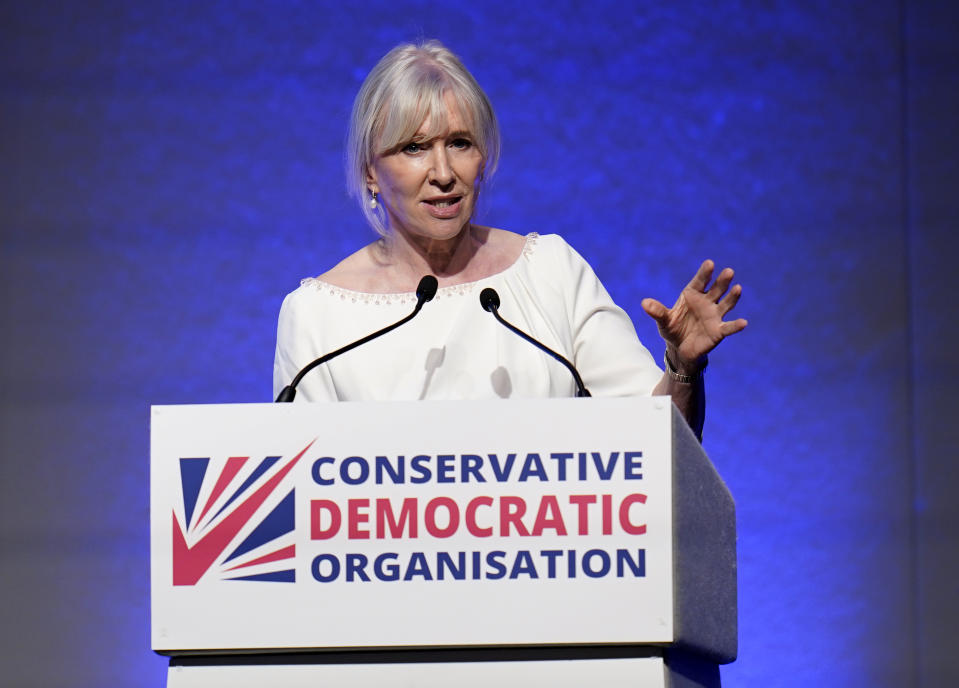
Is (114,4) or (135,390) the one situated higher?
(114,4)

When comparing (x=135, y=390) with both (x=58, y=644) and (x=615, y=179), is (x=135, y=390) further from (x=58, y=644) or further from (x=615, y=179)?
(x=615, y=179)

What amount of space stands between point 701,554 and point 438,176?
2.56 feet

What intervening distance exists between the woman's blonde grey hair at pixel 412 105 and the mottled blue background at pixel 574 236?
1045 millimetres

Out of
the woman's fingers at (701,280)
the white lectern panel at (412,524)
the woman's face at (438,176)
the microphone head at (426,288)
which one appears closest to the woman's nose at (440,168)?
the woman's face at (438,176)

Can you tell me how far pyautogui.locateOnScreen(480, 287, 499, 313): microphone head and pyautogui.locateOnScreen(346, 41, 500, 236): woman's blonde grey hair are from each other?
0.39 metres

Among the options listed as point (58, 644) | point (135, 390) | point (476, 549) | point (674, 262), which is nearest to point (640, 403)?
point (476, 549)

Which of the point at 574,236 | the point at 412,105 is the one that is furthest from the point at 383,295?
the point at 574,236

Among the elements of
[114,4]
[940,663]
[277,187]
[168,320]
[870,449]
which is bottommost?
[940,663]

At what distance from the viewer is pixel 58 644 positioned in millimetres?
3045

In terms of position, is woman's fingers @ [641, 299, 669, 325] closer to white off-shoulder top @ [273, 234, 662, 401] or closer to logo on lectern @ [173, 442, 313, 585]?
white off-shoulder top @ [273, 234, 662, 401]

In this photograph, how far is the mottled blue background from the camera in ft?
9.84

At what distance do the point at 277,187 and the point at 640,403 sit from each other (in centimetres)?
192

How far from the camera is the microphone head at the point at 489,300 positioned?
1594 millimetres

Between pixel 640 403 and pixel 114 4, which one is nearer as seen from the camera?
pixel 640 403
